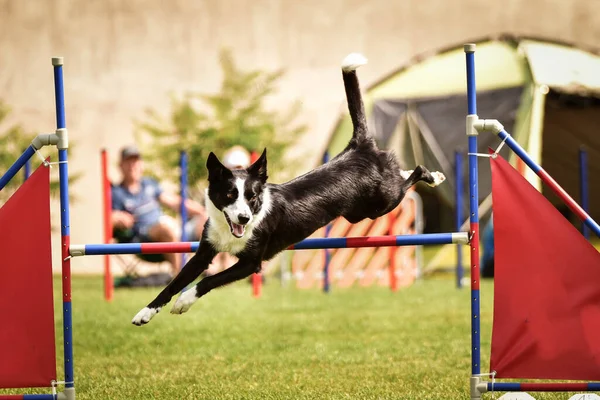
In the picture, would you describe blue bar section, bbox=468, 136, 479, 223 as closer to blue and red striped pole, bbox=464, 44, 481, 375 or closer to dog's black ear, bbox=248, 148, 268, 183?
blue and red striped pole, bbox=464, 44, 481, 375

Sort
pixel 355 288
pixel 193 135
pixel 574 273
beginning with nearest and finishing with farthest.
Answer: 1. pixel 574 273
2. pixel 355 288
3. pixel 193 135

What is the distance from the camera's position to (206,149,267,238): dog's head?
12.6 feet

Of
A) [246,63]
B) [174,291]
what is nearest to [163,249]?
[174,291]

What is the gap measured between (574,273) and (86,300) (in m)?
5.89

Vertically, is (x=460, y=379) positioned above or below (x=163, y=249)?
below

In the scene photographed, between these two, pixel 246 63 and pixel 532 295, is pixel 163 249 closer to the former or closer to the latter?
pixel 532 295

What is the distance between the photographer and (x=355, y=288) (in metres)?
10.2

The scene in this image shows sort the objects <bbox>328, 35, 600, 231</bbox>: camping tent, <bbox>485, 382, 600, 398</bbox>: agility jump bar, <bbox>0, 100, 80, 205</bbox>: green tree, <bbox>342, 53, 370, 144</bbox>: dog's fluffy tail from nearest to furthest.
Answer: <bbox>485, 382, 600, 398</bbox>: agility jump bar < <bbox>342, 53, 370, 144</bbox>: dog's fluffy tail < <bbox>328, 35, 600, 231</bbox>: camping tent < <bbox>0, 100, 80, 205</bbox>: green tree

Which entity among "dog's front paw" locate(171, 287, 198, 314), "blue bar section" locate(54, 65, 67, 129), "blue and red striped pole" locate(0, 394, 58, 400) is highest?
"blue bar section" locate(54, 65, 67, 129)

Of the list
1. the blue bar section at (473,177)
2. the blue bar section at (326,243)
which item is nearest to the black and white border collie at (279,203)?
the blue bar section at (326,243)

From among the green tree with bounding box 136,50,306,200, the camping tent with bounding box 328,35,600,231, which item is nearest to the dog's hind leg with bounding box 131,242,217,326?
the camping tent with bounding box 328,35,600,231

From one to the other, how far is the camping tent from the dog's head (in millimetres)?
7396

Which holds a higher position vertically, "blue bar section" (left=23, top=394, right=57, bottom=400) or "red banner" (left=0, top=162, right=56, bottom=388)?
"red banner" (left=0, top=162, right=56, bottom=388)

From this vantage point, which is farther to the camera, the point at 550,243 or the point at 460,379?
the point at 460,379
